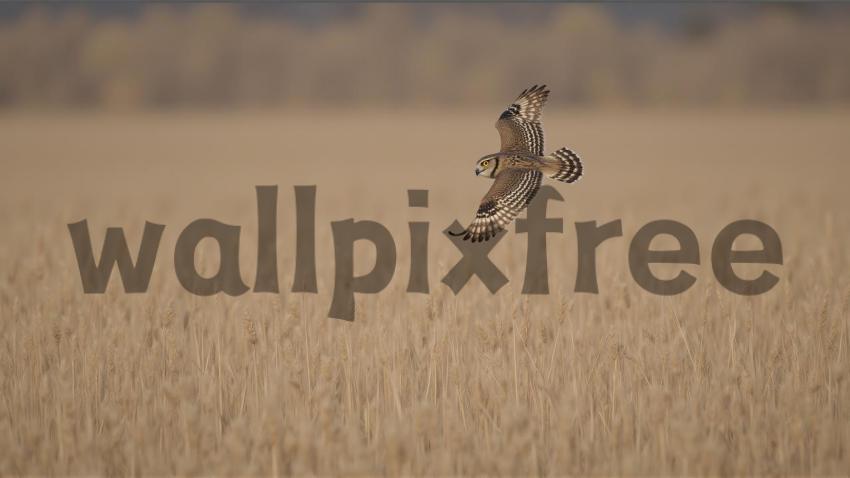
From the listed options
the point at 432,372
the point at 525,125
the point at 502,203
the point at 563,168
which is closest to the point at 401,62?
the point at 525,125

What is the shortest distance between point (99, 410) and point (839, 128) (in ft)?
94.1

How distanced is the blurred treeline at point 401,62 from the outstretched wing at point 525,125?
125 feet

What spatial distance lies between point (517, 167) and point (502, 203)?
0.29 m

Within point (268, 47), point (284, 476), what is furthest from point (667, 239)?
point (268, 47)

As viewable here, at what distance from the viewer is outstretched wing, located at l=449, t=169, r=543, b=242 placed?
4590 mm

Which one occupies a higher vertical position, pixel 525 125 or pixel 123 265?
pixel 525 125

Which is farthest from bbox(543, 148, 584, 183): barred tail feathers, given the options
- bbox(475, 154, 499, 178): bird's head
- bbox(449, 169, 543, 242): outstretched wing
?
bbox(475, 154, 499, 178): bird's head

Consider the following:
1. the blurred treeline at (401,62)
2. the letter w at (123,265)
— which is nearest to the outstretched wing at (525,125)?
the letter w at (123,265)

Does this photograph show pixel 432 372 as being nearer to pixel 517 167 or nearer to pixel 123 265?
pixel 517 167

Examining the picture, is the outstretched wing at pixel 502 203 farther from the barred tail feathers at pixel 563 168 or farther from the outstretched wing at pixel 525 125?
the outstretched wing at pixel 525 125

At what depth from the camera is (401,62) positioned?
47281mm

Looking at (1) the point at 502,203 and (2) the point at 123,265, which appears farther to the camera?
(2) the point at 123,265

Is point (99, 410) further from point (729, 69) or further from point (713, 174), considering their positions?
point (729, 69)

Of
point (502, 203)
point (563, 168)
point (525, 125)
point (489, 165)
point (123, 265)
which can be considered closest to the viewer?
point (502, 203)
